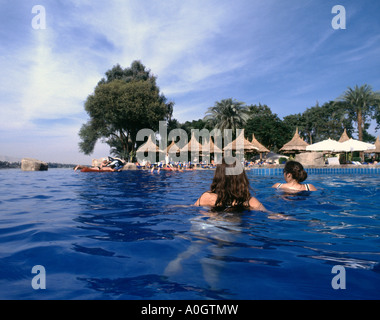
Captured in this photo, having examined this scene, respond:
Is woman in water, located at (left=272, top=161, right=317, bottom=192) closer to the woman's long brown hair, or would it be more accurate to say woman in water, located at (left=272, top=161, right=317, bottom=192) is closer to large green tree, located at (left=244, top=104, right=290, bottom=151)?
the woman's long brown hair

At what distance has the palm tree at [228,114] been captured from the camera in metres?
36.7

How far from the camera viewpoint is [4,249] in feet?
8.52

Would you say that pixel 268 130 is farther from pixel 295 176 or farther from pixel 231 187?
pixel 231 187

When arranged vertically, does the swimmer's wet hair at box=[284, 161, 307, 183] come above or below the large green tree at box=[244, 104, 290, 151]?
below

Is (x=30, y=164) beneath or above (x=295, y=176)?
above

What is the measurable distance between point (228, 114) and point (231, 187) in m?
34.6

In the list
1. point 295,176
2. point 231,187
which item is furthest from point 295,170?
point 231,187

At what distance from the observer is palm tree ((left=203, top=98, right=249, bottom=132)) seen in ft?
120

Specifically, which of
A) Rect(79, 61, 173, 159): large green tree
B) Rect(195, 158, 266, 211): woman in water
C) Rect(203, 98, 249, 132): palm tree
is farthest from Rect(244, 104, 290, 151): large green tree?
Rect(195, 158, 266, 211): woman in water

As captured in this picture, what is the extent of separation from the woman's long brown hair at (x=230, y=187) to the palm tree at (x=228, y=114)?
33.5m

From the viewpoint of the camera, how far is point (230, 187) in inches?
141

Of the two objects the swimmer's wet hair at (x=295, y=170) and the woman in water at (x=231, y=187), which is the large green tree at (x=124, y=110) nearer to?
the swimmer's wet hair at (x=295, y=170)
